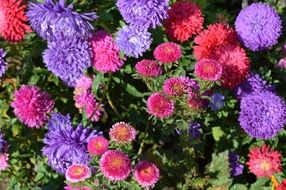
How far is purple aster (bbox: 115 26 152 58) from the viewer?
9.17ft

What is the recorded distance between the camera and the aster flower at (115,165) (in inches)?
86.9

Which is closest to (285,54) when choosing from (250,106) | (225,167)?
(250,106)

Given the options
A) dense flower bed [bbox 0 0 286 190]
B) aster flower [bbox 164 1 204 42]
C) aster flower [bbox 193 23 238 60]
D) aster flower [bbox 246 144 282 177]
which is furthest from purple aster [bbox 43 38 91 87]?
aster flower [bbox 246 144 282 177]

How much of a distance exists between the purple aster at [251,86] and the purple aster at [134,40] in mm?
524

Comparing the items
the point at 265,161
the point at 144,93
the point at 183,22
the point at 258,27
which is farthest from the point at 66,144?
the point at 258,27

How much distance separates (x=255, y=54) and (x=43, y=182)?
133cm

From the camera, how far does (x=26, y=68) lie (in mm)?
3146

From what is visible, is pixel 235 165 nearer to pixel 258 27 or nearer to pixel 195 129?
pixel 195 129

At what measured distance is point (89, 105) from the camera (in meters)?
2.95

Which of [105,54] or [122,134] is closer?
[122,134]

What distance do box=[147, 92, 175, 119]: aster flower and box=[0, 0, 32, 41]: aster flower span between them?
2.81 feet

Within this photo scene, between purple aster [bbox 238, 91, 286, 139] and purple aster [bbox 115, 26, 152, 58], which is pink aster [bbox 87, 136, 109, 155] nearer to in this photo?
purple aster [bbox 115, 26, 152, 58]

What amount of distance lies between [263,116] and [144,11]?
0.76 metres

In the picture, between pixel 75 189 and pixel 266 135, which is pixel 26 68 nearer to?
pixel 75 189
